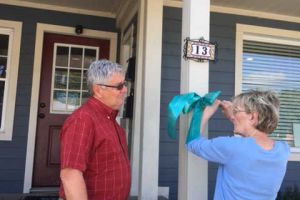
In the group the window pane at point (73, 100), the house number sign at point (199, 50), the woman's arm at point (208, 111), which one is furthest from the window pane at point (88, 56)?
the woman's arm at point (208, 111)

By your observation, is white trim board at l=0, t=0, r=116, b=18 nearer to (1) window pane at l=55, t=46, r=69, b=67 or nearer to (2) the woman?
(1) window pane at l=55, t=46, r=69, b=67

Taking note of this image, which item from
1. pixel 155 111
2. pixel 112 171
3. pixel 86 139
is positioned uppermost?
pixel 155 111

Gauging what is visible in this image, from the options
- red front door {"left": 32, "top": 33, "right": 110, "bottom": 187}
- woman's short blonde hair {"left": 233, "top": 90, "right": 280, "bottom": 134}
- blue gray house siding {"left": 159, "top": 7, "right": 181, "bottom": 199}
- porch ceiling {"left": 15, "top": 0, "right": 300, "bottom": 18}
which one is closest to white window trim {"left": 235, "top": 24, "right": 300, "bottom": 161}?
porch ceiling {"left": 15, "top": 0, "right": 300, "bottom": 18}

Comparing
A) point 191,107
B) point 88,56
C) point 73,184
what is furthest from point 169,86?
point 73,184

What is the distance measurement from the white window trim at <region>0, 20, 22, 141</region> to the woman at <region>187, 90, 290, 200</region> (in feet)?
10.9

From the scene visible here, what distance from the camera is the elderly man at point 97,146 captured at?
1491mm

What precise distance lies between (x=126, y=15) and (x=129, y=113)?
49.1 inches

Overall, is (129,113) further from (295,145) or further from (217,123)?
(295,145)

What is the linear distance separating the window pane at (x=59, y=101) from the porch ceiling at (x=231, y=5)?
1.08 metres

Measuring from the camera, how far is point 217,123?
4.51m

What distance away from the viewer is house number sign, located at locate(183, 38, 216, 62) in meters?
2.28

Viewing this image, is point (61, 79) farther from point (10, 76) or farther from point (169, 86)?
point (169, 86)

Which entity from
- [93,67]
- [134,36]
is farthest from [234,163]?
[134,36]

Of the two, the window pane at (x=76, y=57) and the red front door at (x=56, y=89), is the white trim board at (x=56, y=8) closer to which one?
the red front door at (x=56, y=89)
